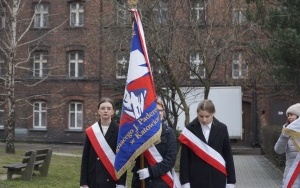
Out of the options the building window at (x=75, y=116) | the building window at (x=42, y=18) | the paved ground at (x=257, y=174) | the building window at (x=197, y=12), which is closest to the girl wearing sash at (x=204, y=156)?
the paved ground at (x=257, y=174)

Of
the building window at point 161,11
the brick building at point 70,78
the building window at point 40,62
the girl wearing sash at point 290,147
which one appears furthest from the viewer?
the building window at point 40,62

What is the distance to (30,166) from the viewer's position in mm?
14188

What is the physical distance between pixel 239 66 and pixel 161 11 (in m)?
10.4

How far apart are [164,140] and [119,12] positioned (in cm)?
1409

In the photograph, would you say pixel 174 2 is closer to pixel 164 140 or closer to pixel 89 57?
pixel 164 140

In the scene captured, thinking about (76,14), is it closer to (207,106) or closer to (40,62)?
(40,62)

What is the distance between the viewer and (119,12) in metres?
20.3

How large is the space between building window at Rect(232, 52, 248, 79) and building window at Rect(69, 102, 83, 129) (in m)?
11.0

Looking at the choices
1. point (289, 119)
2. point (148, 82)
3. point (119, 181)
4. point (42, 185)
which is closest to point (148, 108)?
point (148, 82)

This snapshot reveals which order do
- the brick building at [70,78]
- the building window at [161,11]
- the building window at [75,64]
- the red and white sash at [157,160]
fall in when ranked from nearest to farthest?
the red and white sash at [157,160], the building window at [161,11], the brick building at [70,78], the building window at [75,64]

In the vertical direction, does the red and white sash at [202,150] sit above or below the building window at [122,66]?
below

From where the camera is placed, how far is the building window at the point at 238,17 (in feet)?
64.8

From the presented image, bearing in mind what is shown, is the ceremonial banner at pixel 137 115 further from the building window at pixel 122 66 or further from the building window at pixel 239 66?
the building window at pixel 239 66

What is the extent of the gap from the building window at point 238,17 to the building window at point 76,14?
739 inches
